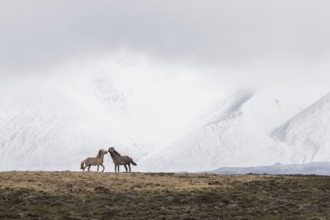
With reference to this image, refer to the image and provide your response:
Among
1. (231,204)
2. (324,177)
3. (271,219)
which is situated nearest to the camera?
(271,219)

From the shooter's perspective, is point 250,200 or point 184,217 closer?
point 184,217

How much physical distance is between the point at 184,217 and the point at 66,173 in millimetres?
12606

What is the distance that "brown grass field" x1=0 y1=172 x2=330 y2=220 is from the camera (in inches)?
1626

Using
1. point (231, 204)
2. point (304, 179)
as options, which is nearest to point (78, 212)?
point (231, 204)

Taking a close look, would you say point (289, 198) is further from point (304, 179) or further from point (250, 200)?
point (304, 179)

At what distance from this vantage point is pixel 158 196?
149 ft

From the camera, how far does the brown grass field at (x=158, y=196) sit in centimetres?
4131

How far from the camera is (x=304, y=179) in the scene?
5197cm

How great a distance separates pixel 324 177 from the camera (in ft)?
176

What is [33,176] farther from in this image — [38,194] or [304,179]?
[304,179]

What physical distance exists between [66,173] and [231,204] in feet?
38.5

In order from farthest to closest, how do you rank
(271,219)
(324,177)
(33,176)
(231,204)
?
(324,177) < (33,176) < (231,204) < (271,219)

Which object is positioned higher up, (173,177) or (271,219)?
(173,177)

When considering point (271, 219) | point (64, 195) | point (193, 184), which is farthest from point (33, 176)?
point (271, 219)
